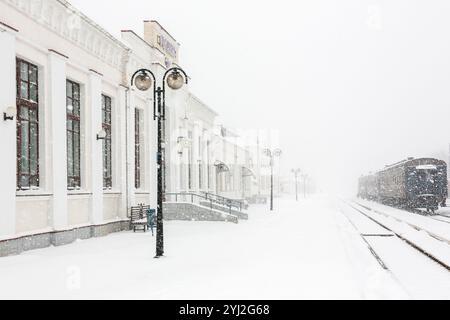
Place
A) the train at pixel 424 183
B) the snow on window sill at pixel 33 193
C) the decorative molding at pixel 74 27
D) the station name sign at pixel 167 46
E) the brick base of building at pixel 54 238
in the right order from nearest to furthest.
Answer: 1. the brick base of building at pixel 54 238
2. the snow on window sill at pixel 33 193
3. the decorative molding at pixel 74 27
4. the station name sign at pixel 167 46
5. the train at pixel 424 183

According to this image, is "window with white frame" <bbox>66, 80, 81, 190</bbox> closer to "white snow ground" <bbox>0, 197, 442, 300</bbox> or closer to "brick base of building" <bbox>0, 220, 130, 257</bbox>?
"brick base of building" <bbox>0, 220, 130, 257</bbox>

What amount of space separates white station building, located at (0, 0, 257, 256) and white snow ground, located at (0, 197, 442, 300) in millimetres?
1368

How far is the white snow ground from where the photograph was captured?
296 inches

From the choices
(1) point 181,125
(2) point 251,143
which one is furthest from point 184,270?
(2) point 251,143

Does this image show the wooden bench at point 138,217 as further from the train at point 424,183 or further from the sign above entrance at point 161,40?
the train at point 424,183

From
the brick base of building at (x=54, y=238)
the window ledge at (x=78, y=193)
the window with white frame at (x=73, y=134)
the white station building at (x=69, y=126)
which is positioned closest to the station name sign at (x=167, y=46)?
the white station building at (x=69, y=126)

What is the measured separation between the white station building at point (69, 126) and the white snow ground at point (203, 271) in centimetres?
137

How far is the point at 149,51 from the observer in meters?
22.0

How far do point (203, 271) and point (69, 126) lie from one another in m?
8.70

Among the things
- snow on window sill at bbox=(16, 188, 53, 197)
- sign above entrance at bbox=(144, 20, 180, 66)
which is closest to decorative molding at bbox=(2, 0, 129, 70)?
sign above entrance at bbox=(144, 20, 180, 66)

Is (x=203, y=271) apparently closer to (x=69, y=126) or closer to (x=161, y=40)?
(x=69, y=126)

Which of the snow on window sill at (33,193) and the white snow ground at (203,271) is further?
the snow on window sill at (33,193)

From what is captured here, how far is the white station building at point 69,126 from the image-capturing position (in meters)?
12.0
